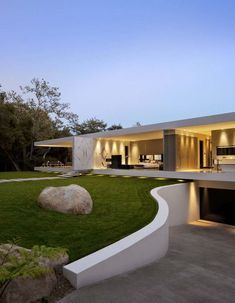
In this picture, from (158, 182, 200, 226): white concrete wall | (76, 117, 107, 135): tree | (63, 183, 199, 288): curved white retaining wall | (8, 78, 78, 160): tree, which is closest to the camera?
(63, 183, 199, 288): curved white retaining wall

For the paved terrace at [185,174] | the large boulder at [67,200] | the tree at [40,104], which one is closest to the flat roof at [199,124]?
the paved terrace at [185,174]

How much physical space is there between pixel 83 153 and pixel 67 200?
13.7 m

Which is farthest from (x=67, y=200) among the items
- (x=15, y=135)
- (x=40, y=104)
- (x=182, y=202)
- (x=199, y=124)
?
(x=40, y=104)

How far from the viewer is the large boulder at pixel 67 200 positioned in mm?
8023

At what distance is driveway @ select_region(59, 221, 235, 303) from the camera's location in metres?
4.52

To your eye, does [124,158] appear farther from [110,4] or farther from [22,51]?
[110,4]

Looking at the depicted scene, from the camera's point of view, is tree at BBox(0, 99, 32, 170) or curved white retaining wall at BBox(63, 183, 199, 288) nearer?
curved white retaining wall at BBox(63, 183, 199, 288)

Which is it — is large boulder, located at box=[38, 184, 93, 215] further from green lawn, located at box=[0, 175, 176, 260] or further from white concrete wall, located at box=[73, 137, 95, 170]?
white concrete wall, located at box=[73, 137, 95, 170]

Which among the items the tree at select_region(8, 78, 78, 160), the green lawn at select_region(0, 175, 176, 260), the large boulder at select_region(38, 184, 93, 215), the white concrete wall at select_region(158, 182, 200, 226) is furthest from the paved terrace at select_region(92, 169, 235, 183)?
the tree at select_region(8, 78, 78, 160)

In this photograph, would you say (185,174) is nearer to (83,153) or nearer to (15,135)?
(83,153)

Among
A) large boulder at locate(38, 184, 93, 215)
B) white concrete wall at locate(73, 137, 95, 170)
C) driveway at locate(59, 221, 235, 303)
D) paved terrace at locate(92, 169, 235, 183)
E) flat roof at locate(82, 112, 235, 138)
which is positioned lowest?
driveway at locate(59, 221, 235, 303)

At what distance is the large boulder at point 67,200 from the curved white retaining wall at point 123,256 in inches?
81.1

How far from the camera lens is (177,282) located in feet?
17.4

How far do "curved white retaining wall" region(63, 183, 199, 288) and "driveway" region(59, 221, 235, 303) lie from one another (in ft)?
0.44
